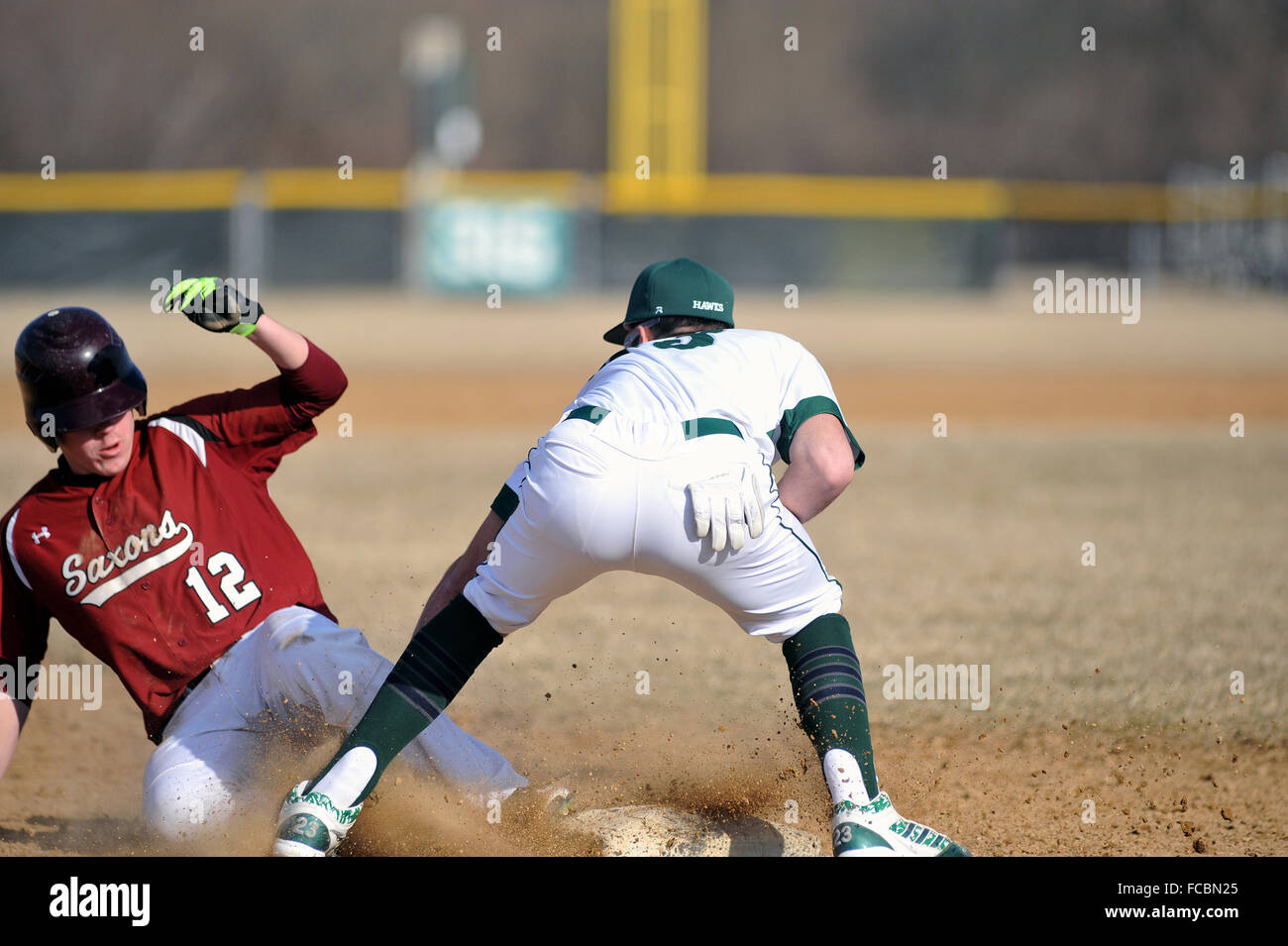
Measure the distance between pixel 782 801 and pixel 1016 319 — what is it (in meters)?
16.8

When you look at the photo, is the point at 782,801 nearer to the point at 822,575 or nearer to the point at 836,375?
the point at 822,575

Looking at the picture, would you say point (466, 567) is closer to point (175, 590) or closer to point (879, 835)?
point (175, 590)

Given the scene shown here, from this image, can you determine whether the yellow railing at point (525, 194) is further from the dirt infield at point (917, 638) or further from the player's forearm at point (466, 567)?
Answer: the player's forearm at point (466, 567)

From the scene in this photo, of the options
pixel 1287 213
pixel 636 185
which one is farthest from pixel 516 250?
pixel 1287 213

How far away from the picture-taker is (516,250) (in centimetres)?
2120

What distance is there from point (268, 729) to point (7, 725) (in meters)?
0.58

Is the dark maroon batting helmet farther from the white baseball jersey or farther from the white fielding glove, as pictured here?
the white fielding glove

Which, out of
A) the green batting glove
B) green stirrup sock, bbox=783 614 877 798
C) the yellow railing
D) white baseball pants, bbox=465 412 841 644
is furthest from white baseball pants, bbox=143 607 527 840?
the yellow railing

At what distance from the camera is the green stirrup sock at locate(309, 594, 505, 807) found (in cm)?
291

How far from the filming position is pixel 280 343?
3.23 metres

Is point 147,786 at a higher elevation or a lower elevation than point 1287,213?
lower

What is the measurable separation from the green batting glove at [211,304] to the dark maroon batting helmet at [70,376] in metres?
0.19

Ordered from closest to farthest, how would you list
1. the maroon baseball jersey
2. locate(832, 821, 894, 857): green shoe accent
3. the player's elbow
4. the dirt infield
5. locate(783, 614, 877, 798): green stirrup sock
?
locate(832, 821, 894, 857): green shoe accent
locate(783, 614, 877, 798): green stirrup sock
the player's elbow
the maroon baseball jersey
the dirt infield

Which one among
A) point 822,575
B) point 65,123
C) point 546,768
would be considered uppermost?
point 65,123
